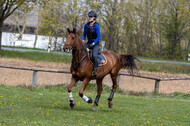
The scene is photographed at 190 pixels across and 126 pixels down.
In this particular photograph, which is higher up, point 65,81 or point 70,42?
point 70,42

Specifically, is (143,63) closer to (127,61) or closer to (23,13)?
(127,61)

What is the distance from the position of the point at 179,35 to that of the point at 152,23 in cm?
380

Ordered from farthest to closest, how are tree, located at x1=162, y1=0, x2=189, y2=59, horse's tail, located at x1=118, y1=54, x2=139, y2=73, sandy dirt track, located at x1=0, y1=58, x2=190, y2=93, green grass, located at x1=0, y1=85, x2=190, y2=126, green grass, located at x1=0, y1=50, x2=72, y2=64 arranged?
tree, located at x1=162, y1=0, x2=189, y2=59, green grass, located at x1=0, y1=50, x2=72, y2=64, sandy dirt track, located at x1=0, y1=58, x2=190, y2=93, horse's tail, located at x1=118, y1=54, x2=139, y2=73, green grass, located at x1=0, y1=85, x2=190, y2=126

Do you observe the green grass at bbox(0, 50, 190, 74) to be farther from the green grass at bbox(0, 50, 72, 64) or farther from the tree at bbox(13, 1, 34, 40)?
the tree at bbox(13, 1, 34, 40)

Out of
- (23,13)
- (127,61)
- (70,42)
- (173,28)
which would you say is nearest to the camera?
(70,42)

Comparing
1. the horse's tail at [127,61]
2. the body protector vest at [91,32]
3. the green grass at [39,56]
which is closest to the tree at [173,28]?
the green grass at [39,56]

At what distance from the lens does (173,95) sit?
15.9 meters

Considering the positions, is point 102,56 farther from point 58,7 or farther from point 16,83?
point 58,7

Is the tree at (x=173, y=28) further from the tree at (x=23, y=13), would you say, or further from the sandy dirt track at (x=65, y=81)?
the sandy dirt track at (x=65, y=81)

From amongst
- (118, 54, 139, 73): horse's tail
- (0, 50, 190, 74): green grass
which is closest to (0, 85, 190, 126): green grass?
(118, 54, 139, 73): horse's tail

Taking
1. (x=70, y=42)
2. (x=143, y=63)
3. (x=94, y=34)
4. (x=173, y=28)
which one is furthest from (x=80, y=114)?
(x=173, y=28)

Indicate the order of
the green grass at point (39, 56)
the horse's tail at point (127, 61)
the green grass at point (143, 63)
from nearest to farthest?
the horse's tail at point (127, 61) < the green grass at point (143, 63) < the green grass at point (39, 56)

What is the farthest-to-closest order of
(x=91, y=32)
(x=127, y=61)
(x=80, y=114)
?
(x=127, y=61)
(x=91, y=32)
(x=80, y=114)

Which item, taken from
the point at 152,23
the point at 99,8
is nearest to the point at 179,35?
the point at 152,23
